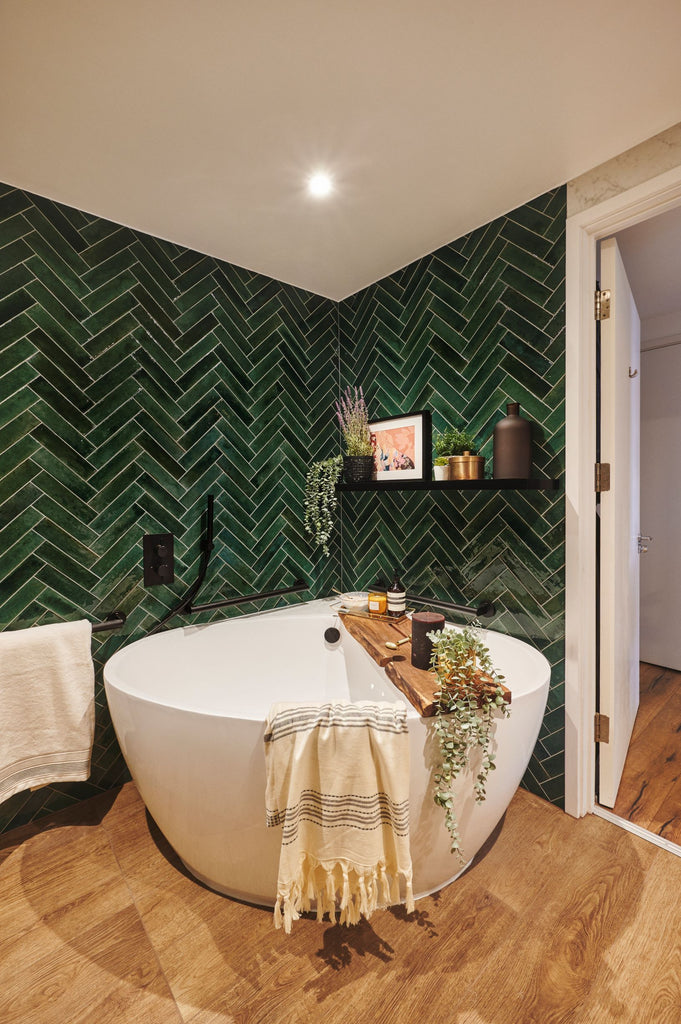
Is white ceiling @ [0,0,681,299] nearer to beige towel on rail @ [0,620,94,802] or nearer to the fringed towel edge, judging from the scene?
beige towel on rail @ [0,620,94,802]

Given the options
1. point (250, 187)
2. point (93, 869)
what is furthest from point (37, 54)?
point (93, 869)

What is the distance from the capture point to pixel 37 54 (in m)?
Answer: 1.27

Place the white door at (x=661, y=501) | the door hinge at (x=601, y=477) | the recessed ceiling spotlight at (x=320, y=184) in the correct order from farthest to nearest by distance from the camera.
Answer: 1. the white door at (x=661, y=501)
2. the door hinge at (x=601, y=477)
3. the recessed ceiling spotlight at (x=320, y=184)

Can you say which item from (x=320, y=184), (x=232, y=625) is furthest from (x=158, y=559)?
(x=320, y=184)

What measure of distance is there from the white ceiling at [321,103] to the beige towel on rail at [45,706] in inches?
67.0

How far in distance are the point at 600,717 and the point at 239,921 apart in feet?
4.82

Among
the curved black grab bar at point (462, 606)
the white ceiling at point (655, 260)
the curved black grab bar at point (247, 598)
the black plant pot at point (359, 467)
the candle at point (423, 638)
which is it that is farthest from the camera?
the black plant pot at point (359, 467)

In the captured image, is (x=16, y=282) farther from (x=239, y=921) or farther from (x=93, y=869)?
(x=239, y=921)

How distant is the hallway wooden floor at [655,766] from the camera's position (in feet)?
6.08

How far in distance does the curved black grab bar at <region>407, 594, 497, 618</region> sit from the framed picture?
24.3 inches

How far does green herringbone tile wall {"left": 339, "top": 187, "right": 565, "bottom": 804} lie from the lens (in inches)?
75.5

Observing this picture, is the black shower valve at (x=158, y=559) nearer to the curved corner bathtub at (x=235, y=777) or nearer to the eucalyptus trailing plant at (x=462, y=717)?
the curved corner bathtub at (x=235, y=777)

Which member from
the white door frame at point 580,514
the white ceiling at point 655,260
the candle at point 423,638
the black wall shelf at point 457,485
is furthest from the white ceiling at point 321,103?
the candle at point 423,638

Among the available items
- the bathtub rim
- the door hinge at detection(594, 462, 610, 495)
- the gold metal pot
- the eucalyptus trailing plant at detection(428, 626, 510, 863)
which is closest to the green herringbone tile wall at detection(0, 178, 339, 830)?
the bathtub rim
